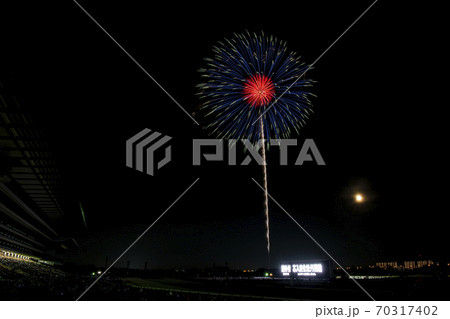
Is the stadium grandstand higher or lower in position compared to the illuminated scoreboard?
Answer: higher

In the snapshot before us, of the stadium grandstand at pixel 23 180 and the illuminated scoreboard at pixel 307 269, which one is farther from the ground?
the stadium grandstand at pixel 23 180

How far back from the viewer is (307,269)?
30.6 metres

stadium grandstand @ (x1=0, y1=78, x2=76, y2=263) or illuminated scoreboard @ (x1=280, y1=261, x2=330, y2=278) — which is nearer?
stadium grandstand @ (x1=0, y1=78, x2=76, y2=263)

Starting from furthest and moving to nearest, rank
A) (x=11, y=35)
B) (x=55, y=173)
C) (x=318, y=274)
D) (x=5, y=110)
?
(x=318, y=274)
(x=55, y=173)
(x=5, y=110)
(x=11, y=35)

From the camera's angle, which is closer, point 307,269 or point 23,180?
point 307,269

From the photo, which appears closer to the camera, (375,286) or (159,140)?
(159,140)

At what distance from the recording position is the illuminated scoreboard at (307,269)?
95.7ft

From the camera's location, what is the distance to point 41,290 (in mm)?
8797

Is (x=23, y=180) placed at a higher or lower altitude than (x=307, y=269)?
higher

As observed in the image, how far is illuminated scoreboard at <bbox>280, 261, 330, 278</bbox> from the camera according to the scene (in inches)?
1148

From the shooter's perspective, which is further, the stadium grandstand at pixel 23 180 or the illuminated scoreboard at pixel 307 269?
the illuminated scoreboard at pixel 307 269
